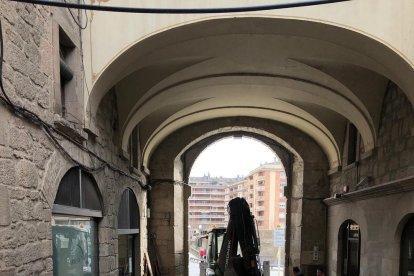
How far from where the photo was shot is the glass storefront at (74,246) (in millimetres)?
3854

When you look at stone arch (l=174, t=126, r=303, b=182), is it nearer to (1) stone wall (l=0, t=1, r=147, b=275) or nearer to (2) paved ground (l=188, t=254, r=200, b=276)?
(2) paved ground (l=188, t=254, r=200, b=276)

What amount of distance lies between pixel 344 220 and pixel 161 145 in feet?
17.8

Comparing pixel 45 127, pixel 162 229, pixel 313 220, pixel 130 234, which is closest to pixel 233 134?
pixel 313 220

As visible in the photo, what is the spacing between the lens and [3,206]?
2.61m

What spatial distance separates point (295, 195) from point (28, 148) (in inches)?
385

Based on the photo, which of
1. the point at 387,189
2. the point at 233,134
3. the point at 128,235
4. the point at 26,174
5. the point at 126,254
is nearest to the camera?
the point at 26,174

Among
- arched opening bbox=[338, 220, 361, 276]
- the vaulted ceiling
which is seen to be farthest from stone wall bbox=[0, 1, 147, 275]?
arched opening bbox=[338, 220, 361, 276]

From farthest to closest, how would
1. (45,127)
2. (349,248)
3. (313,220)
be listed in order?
1. (313,220)
2. (349,248)
3. (45,127)

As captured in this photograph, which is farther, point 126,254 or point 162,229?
point 162,229

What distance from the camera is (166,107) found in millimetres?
8992

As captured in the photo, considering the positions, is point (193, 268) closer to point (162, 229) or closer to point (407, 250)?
point (162, 229)

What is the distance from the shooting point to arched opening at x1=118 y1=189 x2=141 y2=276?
6996 mm

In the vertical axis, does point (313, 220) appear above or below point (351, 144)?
below

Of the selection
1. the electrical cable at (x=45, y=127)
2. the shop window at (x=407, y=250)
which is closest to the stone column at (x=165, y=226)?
the electrical cable at (x=45, y=127)
